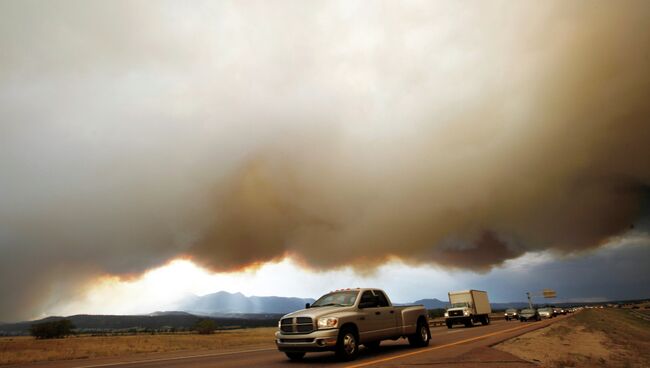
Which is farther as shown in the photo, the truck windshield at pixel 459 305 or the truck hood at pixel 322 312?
the truck windshield at pixel 459 305

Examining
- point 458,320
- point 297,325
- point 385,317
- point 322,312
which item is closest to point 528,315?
point 458,320

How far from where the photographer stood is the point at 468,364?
10016mm

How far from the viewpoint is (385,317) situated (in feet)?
43.6

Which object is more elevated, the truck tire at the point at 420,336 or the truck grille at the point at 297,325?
the truck grille at the point at 297,325

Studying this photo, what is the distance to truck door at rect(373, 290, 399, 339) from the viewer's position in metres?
13.0

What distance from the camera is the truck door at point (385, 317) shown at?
12977 millimetres

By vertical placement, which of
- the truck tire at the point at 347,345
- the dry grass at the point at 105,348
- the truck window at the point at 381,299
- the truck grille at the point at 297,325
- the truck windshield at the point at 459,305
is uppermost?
the truck window at the point at 381,299

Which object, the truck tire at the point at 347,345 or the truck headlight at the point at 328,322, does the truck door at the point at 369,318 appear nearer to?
the truck tire at the point at 347,345

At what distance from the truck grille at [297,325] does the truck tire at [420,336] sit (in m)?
5.38

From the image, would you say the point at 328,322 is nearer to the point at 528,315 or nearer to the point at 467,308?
the point at 467,308

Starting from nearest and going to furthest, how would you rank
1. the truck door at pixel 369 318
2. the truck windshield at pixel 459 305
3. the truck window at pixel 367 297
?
the truck door at pixel 369 318
the truck window at pixel 367 297
the truck windshield at pixel 459 305

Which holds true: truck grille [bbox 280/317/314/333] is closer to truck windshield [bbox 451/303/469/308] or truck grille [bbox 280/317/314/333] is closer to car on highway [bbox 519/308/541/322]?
truck windshield [bbox 451/303/469/308]

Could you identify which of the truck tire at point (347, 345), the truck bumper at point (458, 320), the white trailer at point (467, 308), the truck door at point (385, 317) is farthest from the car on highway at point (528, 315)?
the truck tire at point (347, 345)

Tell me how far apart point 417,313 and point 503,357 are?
4.11m
